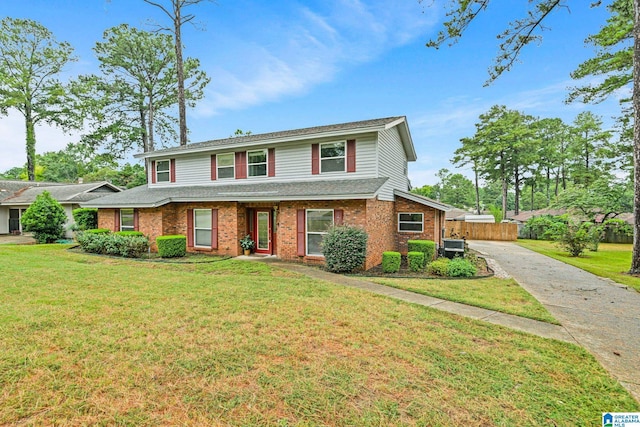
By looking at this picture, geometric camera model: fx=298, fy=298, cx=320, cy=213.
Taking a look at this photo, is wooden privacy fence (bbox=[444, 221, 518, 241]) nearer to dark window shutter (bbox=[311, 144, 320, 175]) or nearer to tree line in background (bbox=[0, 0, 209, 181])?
dark window shutter (bbox=[311, 144, 320, 175])

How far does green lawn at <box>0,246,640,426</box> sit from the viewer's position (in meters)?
2.73

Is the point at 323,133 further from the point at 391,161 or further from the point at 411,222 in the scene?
the point at 411,222

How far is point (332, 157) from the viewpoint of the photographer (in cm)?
1206

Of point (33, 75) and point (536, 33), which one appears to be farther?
point (33, 75)

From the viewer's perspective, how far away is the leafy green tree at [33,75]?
82.3 ft

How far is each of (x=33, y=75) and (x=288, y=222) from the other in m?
30.9

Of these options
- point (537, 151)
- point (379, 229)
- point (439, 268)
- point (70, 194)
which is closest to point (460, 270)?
point (439, 268)

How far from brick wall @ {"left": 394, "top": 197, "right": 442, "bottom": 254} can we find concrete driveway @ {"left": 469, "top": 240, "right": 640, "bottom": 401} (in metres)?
2.94

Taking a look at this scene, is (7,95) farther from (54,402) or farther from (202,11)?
(54,402)

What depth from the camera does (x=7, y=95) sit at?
2492 cm

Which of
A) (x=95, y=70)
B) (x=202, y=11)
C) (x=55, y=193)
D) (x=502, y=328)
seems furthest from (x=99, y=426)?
(x=95, y=70)

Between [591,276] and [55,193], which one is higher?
[55,193]

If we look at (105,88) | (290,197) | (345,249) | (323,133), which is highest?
(105,88)

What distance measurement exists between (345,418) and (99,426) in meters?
2.11
